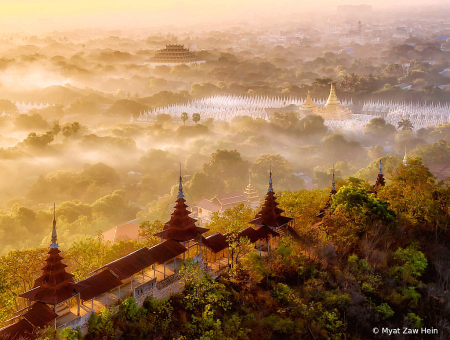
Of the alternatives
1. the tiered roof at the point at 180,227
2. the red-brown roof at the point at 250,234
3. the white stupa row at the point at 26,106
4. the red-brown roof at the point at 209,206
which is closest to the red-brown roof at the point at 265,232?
the red-brown roof at the point at 250,234

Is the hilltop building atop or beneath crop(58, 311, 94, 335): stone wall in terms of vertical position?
atop

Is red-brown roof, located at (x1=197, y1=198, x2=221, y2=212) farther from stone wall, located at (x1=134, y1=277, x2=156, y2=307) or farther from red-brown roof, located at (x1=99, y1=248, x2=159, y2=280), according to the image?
stone wall, located at (x1=134, y1=277, x2=156, y2=307)

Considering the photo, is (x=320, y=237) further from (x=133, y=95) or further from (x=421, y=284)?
(x=133, y=95)

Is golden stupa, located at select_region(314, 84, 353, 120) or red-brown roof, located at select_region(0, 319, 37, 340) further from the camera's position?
golden stupa, located at select_region(314, 84, 353, 120)

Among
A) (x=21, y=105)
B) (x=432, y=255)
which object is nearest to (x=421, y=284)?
(x=432, y=255)

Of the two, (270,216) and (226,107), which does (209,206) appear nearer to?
(270,216)

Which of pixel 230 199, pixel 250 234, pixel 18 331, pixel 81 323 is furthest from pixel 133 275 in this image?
pixel 230 199

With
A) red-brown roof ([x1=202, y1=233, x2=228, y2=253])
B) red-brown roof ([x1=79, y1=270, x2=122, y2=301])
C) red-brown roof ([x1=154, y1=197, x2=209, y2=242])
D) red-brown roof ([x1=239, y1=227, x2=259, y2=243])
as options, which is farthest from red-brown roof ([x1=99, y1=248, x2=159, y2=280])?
red-brown roof ([x1=239, y1=227, x2=259, y2=243])
